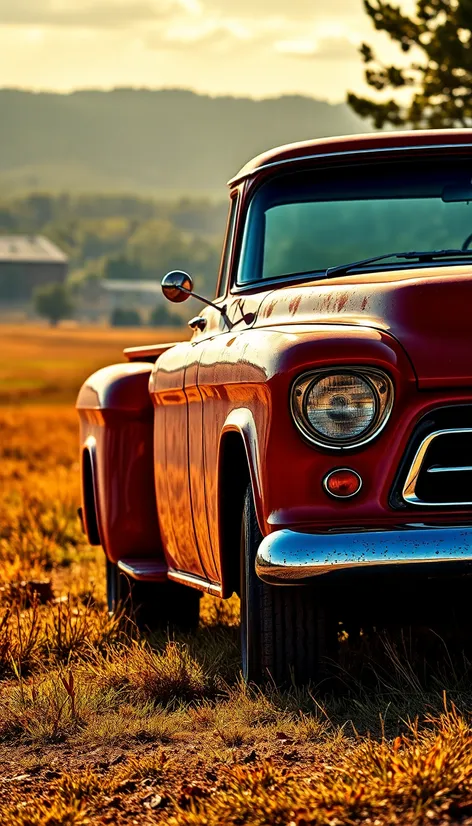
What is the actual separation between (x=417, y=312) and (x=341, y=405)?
41cm

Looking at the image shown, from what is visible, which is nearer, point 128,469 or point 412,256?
point 412,256

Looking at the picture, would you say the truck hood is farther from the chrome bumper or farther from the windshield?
the windshield

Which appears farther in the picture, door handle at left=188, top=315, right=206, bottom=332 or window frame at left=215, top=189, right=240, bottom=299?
door handle at left=188, top=315, right=206, bottom=332

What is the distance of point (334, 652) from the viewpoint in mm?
4961

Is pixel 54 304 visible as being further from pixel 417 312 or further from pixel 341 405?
pixel 341 405

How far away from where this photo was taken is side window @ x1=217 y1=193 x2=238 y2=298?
6277 mm

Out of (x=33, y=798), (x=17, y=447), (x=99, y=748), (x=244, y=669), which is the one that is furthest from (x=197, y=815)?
(x=17, y=447)

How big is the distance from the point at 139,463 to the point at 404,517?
2.52 metres

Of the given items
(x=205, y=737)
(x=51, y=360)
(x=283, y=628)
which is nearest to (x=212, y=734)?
(x=205, y=737)

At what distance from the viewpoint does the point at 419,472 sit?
15.0 feet

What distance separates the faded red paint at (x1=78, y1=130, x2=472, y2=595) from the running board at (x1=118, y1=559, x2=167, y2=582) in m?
0.08

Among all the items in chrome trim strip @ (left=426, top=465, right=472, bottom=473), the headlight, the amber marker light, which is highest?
the headlight

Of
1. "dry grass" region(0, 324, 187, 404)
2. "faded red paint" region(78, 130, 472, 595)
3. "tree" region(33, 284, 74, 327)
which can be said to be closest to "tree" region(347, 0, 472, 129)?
"faded red paint" region(78, 130, 472, 595)

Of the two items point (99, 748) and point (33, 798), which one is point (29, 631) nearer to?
point (99, 748)
